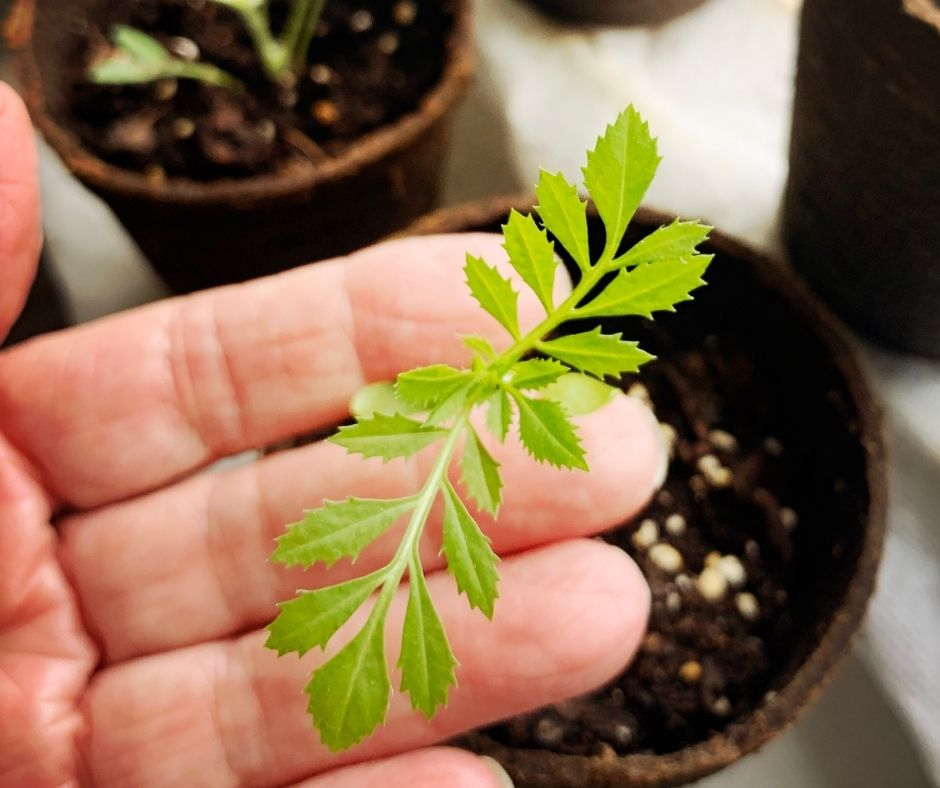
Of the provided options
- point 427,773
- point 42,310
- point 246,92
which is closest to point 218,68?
point 246,92

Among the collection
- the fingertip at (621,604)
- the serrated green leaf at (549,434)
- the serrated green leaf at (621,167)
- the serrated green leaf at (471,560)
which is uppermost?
the serrated green leaf at (621,167)

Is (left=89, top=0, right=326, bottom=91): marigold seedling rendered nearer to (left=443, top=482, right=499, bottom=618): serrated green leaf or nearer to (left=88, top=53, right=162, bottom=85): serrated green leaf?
(left=88, top=53, right=162, bottom=85): serrated green leaf

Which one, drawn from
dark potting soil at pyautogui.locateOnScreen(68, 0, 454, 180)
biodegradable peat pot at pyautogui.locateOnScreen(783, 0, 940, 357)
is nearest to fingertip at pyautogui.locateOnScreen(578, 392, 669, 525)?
biodegradable peat pot at pyautogui.locateOnScreen(783, 0, 940, 357)

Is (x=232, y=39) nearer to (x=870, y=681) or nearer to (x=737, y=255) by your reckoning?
(x=737, y=255)

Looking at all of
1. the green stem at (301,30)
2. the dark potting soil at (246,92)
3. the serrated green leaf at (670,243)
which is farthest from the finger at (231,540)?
the green stem at (301,30)

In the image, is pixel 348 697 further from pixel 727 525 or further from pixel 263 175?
pixel 263 175

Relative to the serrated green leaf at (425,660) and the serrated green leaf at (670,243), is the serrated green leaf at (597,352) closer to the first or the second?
the serrated green leaf at (670,243)
